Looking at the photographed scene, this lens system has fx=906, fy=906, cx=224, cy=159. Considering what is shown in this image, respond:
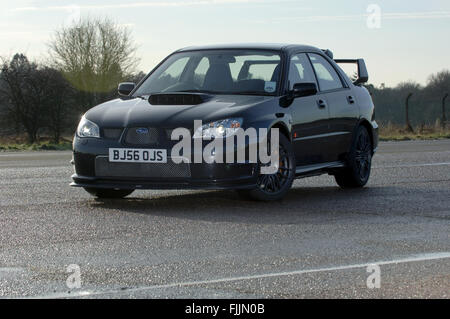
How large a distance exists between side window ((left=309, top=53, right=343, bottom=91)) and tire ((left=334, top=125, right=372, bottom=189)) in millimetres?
658

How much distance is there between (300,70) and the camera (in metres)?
10.4

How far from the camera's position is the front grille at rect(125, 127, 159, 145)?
8.80 m

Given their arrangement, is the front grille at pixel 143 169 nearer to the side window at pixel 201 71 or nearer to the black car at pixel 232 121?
the black car at pixel 232 121

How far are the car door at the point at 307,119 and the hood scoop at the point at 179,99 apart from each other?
101cm

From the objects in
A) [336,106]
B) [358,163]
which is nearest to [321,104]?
[336,106]

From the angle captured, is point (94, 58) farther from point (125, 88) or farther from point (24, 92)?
point (125, 88)

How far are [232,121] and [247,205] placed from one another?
923 mm

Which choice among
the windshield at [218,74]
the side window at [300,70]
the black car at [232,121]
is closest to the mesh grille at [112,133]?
the black car at [232,121]

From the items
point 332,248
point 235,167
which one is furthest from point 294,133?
point 332,248

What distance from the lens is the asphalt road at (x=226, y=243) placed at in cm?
513

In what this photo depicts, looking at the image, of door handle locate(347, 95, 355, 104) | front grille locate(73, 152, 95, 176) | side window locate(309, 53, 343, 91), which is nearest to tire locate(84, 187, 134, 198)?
front grille locate(73, 152, 95, 176)

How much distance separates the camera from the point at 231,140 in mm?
8695

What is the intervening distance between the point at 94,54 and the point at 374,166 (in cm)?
4899

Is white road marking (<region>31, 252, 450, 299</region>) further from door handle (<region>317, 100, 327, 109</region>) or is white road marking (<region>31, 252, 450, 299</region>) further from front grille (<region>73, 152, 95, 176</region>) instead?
door handle (<region>317, 100, 327, 109</region>)
